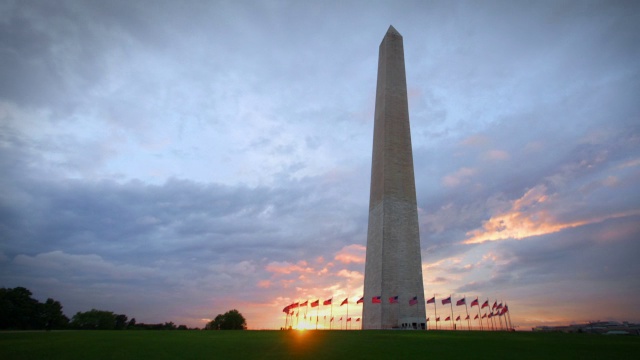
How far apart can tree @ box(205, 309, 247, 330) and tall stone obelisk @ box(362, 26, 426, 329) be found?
2820 cm

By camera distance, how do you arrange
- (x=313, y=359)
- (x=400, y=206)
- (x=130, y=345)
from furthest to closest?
1. (x=400, y=206)
2. (x=130, y=345)
3. (x=313, y=359)

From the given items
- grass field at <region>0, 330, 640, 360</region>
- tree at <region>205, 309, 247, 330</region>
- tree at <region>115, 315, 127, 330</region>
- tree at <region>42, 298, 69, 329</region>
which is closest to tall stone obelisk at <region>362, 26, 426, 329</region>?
grass field at <region>0, 330, 640, 360</region>

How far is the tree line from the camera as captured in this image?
52938 millimetres

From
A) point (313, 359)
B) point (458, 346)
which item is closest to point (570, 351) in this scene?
point (458, 346)

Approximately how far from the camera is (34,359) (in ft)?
54.0

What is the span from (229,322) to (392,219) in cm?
3693

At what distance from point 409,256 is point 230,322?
36447 millimetres

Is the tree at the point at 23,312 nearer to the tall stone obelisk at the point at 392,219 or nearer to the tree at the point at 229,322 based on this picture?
the tree at the point at 229,322

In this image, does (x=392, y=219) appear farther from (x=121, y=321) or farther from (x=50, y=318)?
(x=121, y=321)

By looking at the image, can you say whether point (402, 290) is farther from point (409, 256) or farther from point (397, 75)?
point (397, 75)

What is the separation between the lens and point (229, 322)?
63219mm

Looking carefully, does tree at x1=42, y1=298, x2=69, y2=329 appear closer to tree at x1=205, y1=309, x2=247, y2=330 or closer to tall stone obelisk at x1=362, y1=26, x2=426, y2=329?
tree at x1=205, y1=309, x2=247, y2=330

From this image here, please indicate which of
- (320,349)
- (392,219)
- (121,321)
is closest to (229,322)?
(121,321)

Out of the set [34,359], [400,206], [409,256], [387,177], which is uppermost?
[387,177]
